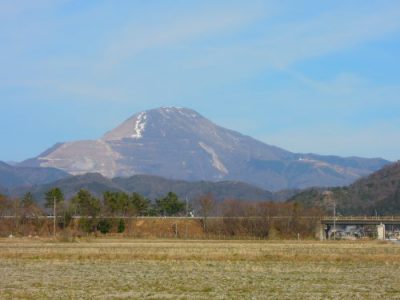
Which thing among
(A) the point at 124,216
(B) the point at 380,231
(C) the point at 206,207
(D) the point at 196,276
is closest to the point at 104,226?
(A) the point at 124,216

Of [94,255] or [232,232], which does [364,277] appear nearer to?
[94,255]

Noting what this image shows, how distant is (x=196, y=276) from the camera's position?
37.0 m

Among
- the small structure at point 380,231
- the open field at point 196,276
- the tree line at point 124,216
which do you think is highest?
the tree line at point 124,216

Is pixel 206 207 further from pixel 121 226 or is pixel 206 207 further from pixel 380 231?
pixel 380 231

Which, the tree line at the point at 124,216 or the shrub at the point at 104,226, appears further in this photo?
the tree line at the point at 124,216

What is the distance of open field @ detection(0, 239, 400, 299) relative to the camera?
28.8 metres

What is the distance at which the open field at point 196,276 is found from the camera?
28.8 metres

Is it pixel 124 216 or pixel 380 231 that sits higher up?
pixel 124 216

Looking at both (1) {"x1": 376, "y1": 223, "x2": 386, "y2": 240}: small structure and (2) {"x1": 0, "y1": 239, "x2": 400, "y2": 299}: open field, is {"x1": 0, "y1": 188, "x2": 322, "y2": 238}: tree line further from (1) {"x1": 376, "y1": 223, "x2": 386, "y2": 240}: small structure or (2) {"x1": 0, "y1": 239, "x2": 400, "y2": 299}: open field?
(2) {"x1": 0, "y1": 239, "x2": 400, "y2": 299}: open field

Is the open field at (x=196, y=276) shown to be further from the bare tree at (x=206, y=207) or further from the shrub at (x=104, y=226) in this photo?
the bare tree at (x=206, y=207)

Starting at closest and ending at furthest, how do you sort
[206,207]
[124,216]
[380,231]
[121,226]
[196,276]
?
[196,276]
[121,226]
[124,216]
[206,207]
[380,231]

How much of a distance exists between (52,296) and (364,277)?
57.0 ft

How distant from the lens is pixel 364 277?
3703 cm

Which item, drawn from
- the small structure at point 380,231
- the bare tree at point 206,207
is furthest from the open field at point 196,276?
the small structure at point 380,231
